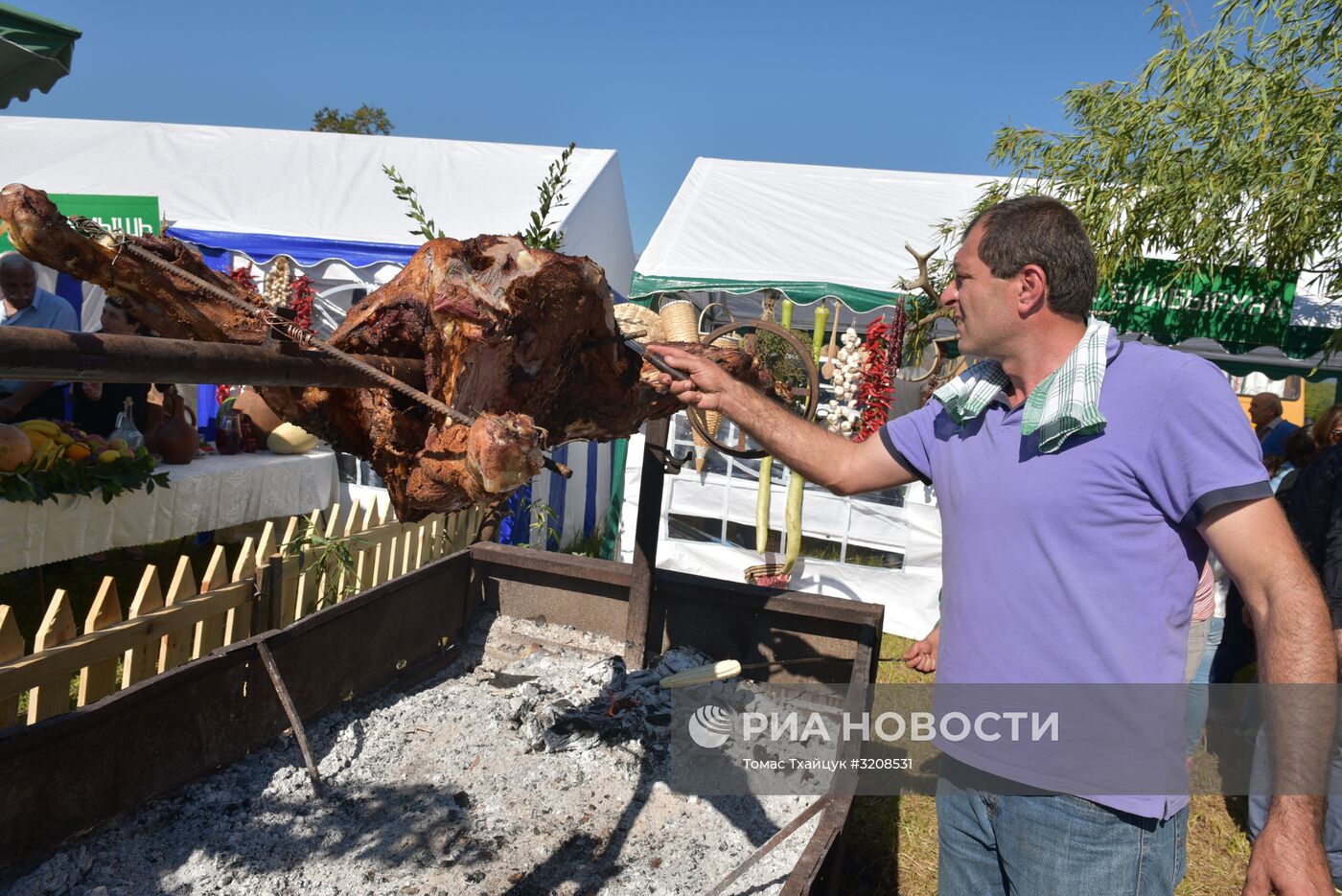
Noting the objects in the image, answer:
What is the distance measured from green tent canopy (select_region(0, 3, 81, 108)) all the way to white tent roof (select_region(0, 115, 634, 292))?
2.01 m

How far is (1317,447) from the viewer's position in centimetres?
456

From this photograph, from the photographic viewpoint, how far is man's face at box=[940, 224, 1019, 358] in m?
1.76

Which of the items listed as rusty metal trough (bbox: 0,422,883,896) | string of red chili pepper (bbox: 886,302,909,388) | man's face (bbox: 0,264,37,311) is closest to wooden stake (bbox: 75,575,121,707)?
rusty metal trough (bbox: 0,422,883,896)

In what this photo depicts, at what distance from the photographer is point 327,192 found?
773 cm

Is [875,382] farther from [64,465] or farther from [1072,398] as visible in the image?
[64,465]

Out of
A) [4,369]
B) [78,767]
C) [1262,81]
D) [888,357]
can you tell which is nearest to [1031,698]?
[4,369]

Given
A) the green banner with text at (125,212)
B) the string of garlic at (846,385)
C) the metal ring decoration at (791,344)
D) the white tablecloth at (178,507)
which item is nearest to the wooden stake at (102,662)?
the white tablecloth at (178,507)

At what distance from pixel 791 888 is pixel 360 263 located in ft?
20.6

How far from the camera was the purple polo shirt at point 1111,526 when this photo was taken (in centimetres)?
150

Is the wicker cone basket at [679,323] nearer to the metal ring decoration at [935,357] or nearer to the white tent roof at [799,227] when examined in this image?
the white tent roof at [799,227]

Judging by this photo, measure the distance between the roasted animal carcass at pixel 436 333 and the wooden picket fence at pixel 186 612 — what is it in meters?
1.01

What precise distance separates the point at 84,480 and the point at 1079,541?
5.03 metres

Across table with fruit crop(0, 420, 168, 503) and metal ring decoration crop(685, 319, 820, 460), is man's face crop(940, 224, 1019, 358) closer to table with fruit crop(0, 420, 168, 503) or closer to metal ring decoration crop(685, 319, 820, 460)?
metal ring decoration crop(685, 319, 820, 460)

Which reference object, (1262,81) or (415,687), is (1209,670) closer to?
(1262,81)
